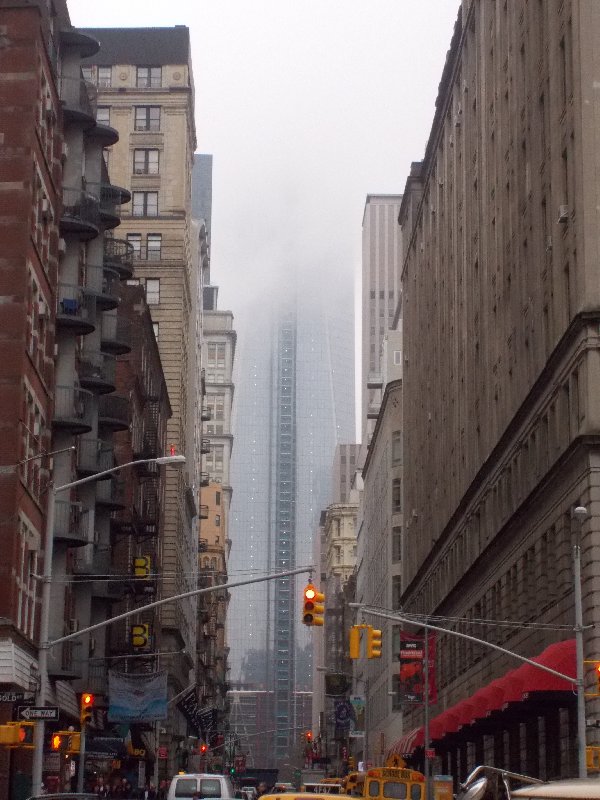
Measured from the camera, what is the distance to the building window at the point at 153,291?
10688cm

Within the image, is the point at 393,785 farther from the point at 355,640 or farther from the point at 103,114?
the point at 103,114

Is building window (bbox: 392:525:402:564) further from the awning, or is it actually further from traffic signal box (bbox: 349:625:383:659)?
traffic signal box (bbox: 349:625:383:659)

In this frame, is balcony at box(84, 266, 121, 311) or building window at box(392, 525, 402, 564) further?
building window at box(392, 525, 402, 564)

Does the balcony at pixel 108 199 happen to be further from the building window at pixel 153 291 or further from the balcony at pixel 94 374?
the building window at pixel 153 291

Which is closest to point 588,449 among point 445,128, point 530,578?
point 530,578

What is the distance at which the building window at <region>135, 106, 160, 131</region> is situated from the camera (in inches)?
4402

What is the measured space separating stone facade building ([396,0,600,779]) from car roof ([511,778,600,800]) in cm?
3247

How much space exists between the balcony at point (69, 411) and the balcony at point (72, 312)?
7.33 ft

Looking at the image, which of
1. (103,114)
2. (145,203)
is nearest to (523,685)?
(145,203)

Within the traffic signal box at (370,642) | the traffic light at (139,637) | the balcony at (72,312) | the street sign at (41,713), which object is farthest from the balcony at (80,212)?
the traffic light at (139,637)

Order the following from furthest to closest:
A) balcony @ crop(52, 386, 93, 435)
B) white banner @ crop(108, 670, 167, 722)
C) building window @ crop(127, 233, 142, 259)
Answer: building window @ crop(127, 233, 142, 259), white banner @ crop(108, 670, 167, 722), balcony @ crop(52, 386, 93, 435)

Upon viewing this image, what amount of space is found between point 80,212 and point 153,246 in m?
53.1

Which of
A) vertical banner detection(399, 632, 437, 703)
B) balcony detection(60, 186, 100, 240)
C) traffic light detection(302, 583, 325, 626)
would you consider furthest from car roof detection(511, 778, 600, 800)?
vertical banner detection(399, 632, 437, 703)

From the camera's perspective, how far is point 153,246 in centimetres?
10844
